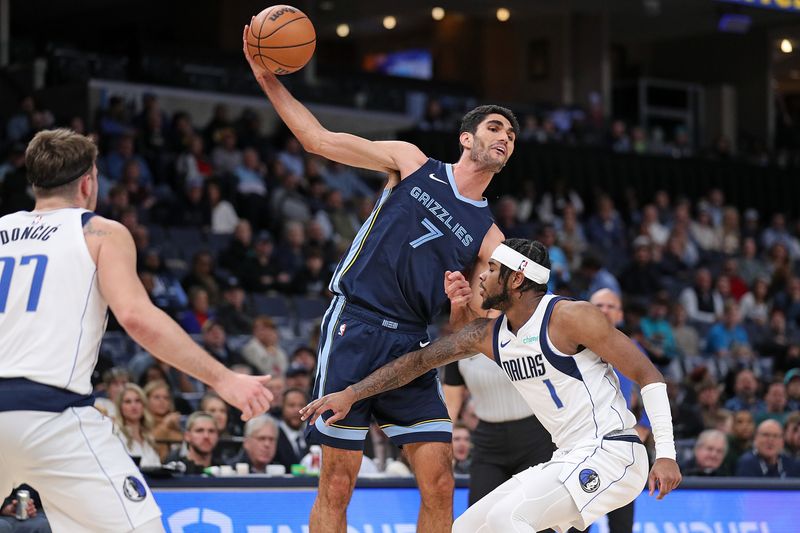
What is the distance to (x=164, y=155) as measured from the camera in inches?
655

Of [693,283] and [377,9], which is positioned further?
[377,9]

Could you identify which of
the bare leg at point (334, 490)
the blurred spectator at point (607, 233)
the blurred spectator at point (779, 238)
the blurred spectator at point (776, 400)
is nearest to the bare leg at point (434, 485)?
the bare leg at point (334, 490)

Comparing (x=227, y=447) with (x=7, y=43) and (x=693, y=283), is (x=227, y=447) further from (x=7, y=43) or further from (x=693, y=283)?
(x=7, y=43)

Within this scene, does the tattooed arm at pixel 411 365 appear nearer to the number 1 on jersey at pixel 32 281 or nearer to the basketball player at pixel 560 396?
the basketball player at pixel 560 396

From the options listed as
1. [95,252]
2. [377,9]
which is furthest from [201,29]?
[95,252]

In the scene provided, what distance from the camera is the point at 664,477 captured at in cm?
530

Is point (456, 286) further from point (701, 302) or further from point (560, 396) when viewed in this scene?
point (701, 302)

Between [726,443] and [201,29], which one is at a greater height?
[201,29]

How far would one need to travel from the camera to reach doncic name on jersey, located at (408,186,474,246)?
615 centimetres

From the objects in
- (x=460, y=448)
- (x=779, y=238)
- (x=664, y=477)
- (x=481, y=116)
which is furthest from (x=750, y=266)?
(x=664, y=477)

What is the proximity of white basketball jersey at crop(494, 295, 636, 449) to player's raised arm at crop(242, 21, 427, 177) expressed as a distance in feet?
3.79

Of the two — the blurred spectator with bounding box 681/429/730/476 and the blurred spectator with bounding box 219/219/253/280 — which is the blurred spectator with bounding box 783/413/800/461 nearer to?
the blurred spectator with bounding box 681/429/730/476

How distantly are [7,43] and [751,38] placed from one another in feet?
58.1

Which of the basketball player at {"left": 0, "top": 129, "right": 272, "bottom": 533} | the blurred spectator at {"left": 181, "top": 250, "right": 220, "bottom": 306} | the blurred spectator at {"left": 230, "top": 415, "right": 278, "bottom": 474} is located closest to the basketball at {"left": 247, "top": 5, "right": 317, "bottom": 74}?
the basketball player at {"left": 0, "top": 129, "right": 272, "bottom": 533}
